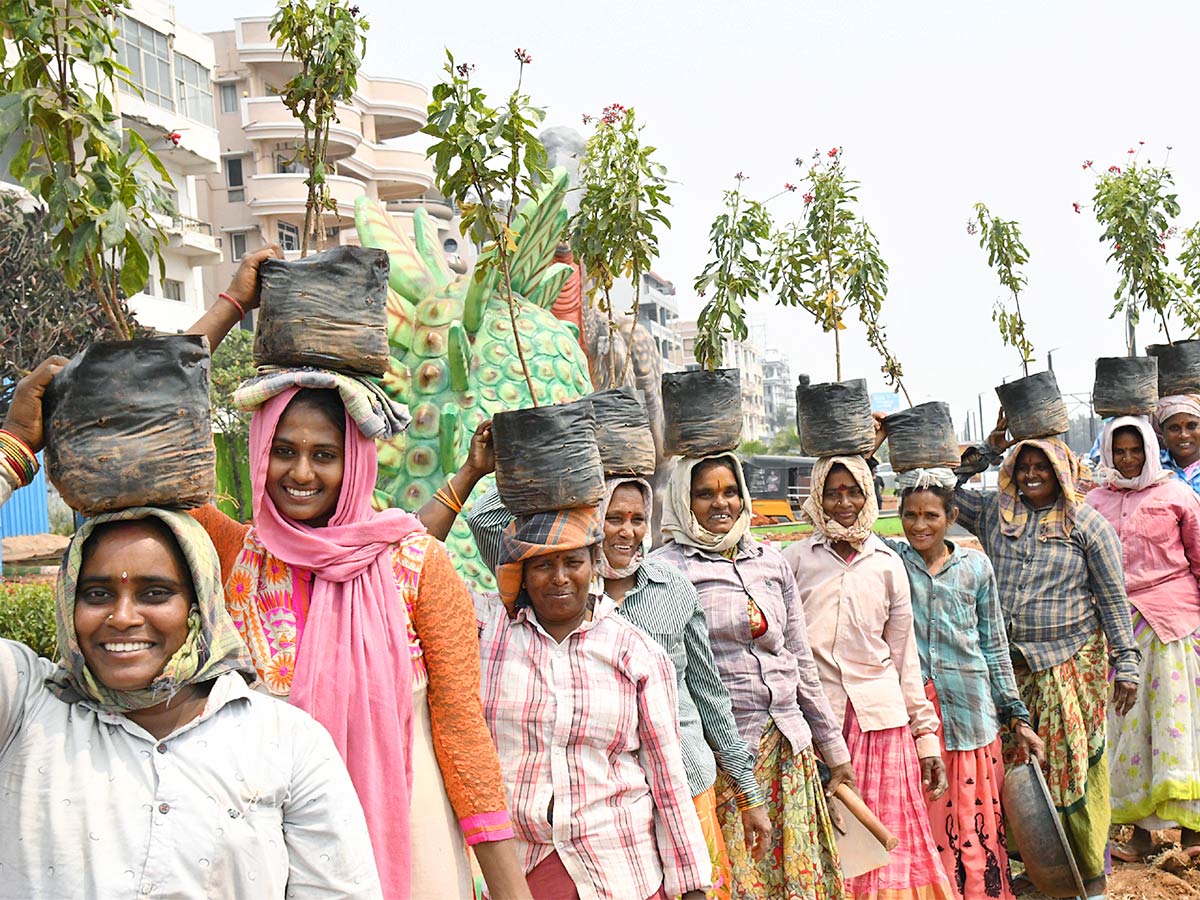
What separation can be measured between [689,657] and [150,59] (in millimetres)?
24547

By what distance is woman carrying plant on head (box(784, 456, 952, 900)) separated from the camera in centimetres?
412

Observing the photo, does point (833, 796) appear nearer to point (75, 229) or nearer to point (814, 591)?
point (814, 591)

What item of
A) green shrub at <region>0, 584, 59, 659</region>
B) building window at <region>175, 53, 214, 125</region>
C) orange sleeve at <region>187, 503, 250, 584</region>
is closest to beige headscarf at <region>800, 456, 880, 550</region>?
orange sleeve at <region>187, 503, 250, 584</region>

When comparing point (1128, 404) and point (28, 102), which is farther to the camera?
point (1128, 404)

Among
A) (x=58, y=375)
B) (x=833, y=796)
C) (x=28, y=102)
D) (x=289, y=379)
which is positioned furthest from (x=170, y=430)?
(x=833, y=796)

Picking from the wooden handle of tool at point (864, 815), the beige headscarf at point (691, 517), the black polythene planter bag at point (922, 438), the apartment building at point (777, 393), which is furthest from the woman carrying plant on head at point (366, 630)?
the apartment building at point (777, 393)

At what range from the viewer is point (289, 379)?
2342 millimetres

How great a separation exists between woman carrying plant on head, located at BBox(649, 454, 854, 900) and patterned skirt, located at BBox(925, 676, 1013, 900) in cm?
71

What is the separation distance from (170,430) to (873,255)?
4528 mm

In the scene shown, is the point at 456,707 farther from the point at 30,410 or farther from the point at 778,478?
the point at 778,478

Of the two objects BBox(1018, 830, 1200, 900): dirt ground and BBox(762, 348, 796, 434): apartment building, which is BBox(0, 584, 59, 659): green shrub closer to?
BBox(1018, 830, 1200, 900): dirt ground

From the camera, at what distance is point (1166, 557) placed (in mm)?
5461

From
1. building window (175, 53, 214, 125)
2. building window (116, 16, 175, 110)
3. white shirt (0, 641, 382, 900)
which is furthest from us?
building window (175, 53, 214, 125)

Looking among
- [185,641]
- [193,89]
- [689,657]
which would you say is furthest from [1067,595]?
[193,89]
